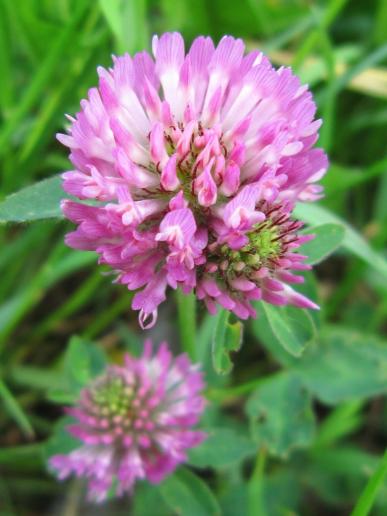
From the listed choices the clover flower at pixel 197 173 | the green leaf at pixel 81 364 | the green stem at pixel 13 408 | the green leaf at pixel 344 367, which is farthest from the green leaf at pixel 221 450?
the clover flower at pixel 197 173

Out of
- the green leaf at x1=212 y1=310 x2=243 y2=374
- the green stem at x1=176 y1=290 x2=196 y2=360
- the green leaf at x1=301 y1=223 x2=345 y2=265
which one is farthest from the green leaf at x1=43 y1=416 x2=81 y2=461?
the green leaf at x1=301 y1=223 x2=345 y2=265

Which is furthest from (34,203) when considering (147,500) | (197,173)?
(147,500)

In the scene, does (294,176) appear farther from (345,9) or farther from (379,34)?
(345,9)

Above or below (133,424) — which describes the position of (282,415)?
below

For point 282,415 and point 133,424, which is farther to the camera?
point 282,415

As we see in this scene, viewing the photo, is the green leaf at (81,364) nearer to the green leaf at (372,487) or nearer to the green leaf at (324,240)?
the green leaf at (324,240)

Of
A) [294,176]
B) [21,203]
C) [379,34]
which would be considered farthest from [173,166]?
[379,34]

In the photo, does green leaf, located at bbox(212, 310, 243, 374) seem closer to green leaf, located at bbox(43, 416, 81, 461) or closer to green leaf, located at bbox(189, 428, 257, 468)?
green leaf, located at bbox(189, 428, 257, 468)

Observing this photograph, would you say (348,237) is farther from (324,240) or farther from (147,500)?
(147,500)
